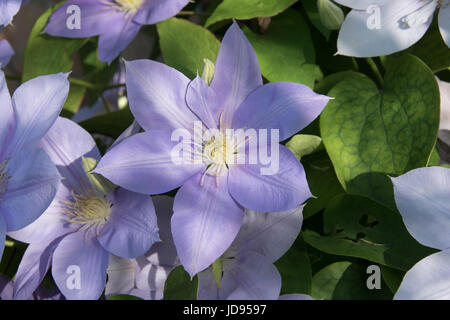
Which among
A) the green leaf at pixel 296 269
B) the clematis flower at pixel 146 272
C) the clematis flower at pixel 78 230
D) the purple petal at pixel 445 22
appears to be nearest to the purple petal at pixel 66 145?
the clematis flower at pixel 78 230

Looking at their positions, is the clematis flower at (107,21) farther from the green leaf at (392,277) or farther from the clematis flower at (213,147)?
the green leaf at (392,277)

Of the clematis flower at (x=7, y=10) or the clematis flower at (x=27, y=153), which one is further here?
the clematis flower at (x=7, y=10)

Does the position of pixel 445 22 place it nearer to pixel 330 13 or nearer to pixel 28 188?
pixel 330 13

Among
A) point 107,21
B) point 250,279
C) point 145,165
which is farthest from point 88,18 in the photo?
point 250,279

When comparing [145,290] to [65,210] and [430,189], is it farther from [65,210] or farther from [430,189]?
[430,189]

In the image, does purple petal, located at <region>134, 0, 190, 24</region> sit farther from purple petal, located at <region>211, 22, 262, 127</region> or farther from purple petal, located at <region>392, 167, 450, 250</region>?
purple petal, located at <region>392, 167, 450, 250</region>
